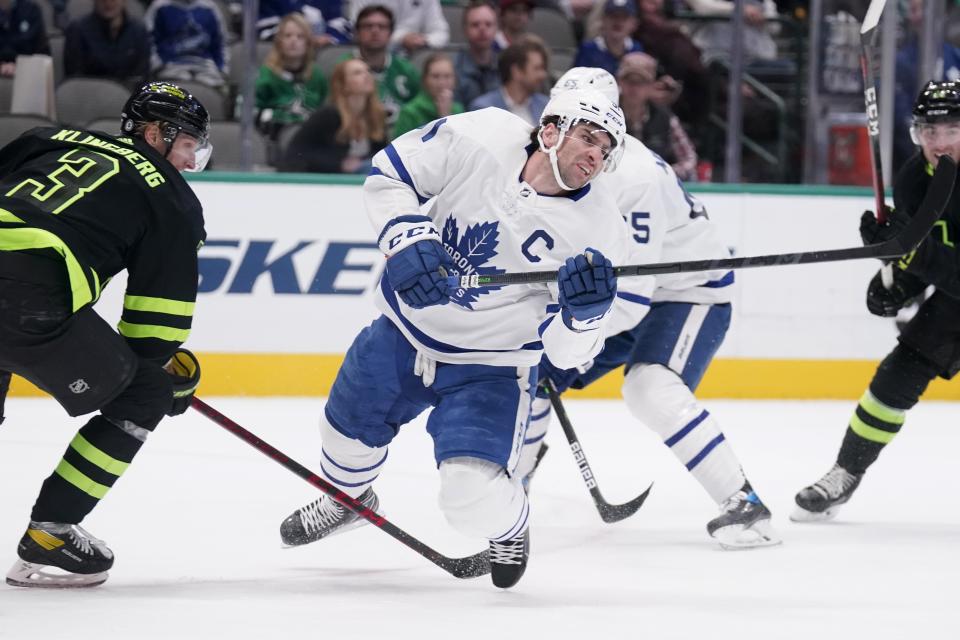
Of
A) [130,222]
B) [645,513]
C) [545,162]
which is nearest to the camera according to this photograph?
[130,222]

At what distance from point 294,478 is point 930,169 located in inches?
79.8

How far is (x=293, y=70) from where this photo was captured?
6.43 meters

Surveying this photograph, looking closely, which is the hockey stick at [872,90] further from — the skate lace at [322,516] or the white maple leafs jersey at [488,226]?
the skate lace at [322,516]

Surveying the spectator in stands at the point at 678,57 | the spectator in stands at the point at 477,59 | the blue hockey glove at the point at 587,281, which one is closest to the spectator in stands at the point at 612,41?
the spectator in stands at the point at 678,57

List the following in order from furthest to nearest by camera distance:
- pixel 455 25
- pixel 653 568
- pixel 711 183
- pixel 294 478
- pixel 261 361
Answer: pixel 455 25 < pixel 711 183 < pixel 261 361 < pixel 294 478 < pixel 653 568

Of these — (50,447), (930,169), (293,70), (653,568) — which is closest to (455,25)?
(293,70)

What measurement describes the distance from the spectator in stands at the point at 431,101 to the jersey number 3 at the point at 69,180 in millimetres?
A: 3379

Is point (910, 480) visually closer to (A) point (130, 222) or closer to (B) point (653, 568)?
(B) point (653, 568)

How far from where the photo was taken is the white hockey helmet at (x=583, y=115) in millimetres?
3021

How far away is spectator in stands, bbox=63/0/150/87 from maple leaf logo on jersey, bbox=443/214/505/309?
3.85 meters

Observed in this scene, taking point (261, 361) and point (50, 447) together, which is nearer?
point (50, 447)

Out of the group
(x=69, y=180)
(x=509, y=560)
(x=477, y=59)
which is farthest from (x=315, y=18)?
(x=509, y=560)

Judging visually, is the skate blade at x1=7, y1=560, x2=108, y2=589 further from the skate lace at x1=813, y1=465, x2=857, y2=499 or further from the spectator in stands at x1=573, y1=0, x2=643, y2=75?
the spectator in stands at x1=573, y1=0, x2=643, y2=75

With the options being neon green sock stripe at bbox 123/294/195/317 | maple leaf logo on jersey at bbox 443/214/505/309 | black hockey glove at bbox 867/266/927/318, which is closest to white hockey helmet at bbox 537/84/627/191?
maple leaf logo on jersey at bbox 443/214/505/309
